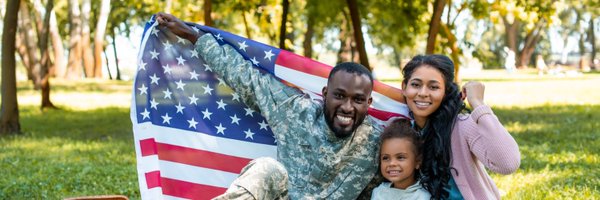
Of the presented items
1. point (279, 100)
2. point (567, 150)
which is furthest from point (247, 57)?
point (567, 150)

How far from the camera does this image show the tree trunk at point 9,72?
11438 mm

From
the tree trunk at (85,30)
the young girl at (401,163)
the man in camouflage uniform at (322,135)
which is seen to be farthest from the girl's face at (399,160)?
the tree trunk at (85,30)

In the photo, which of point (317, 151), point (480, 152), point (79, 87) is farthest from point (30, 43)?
point (480, 152)

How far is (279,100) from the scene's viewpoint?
15.8 ft

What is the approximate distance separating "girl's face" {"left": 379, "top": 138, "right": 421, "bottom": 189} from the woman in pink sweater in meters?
0.07

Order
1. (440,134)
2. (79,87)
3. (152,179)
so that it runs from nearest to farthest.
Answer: (440,134), (152,179), (79,87)

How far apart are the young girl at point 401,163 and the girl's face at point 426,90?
0.17 metres

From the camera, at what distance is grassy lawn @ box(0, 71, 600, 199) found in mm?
7133

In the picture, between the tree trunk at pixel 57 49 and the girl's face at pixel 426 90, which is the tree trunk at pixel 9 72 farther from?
the tree trunk at pixel 57 49

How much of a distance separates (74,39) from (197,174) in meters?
22.9

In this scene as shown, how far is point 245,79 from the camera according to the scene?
4.91 m

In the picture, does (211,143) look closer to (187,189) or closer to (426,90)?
(187,189)

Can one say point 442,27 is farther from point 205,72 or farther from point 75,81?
point 75,81

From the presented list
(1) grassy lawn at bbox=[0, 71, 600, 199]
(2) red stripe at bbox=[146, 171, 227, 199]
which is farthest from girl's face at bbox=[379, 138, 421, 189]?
(1) grassy lawn at bbox=[0, 71, 600, 199]
